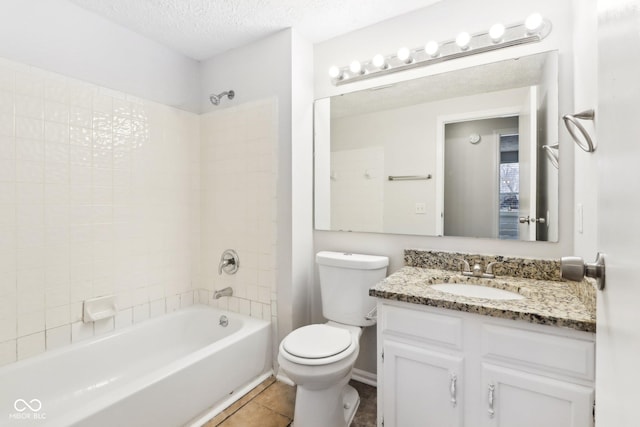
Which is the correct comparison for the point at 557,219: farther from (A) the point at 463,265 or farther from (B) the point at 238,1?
(B) the point at 238,1

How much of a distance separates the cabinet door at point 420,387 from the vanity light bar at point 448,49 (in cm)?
156

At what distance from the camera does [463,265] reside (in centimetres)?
174

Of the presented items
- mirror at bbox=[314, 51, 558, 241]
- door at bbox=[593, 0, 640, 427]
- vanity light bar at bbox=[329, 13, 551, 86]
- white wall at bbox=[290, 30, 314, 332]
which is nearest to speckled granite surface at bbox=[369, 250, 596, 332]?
mirror at bbox=[314, 51, 558, 241]

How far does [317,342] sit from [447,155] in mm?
1249

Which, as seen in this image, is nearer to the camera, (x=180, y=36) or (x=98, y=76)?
(x=98, y=76)

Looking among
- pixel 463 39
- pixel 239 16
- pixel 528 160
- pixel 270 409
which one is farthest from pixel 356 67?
pixel 270 409

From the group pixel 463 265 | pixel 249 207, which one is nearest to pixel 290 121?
pixel 249 207

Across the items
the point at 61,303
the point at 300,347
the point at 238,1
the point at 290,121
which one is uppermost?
the point at 238,1

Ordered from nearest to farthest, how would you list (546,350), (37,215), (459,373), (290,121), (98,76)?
(546,350)
(459,373)
(37,215)
(98,76)
(290,121)

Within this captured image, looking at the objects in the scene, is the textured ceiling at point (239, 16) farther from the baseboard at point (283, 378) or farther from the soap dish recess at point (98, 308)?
the baseboard at point (283, 378)

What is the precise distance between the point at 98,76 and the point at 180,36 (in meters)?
0.59

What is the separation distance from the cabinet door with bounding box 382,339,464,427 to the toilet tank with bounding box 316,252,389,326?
1.49ft

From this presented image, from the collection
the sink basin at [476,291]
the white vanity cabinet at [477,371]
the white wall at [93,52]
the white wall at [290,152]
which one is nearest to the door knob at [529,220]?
the sink basin at [476,291]

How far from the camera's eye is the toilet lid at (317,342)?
1.50 metres
